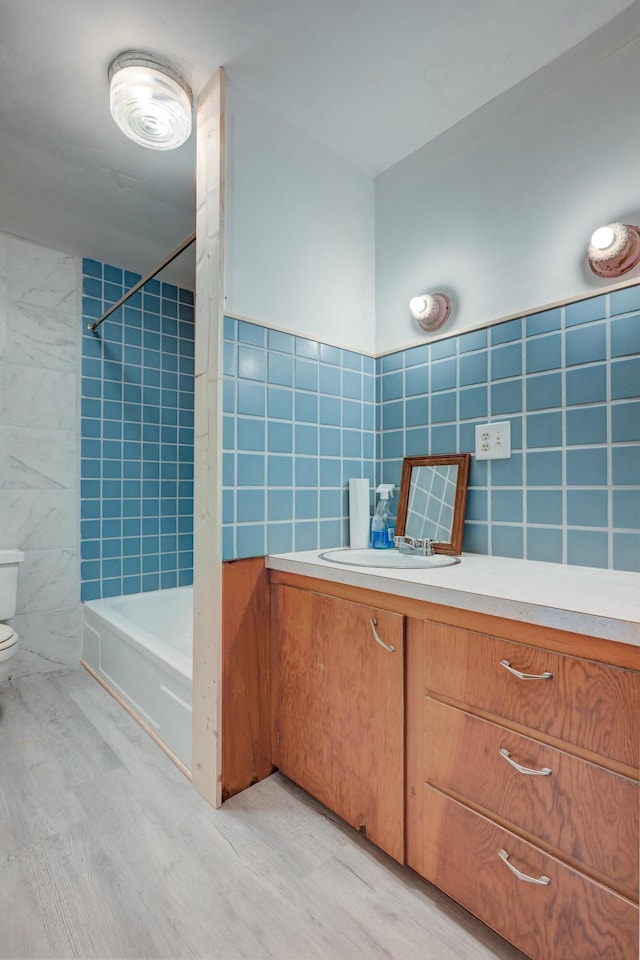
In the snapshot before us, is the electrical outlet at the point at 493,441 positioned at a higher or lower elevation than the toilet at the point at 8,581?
higher

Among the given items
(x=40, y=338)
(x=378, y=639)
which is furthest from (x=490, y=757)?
(x=40, y=338)

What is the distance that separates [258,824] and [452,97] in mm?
2379

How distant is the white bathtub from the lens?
1.74 metres

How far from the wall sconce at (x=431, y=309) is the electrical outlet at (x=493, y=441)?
427 millimetres

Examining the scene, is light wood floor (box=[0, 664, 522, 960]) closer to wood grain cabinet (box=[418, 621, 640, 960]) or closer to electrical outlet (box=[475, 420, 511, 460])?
wood grain cabinet (box=[418, 621, 640, 960])

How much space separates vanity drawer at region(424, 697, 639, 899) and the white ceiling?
182cm

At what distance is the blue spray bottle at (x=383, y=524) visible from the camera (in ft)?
5.89

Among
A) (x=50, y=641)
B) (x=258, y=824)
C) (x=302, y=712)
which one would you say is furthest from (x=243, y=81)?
(x=50, y=641)

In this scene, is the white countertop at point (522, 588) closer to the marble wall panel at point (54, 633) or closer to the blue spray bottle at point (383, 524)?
the blue spray bottle at point (383, 524)

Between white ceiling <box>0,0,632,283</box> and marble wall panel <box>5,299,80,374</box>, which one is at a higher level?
white ceiling <box>0,0,632,283</box>

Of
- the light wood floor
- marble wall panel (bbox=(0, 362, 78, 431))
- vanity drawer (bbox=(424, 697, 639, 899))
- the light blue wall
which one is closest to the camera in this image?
vanity drawer (bbox=(424, 697, 639, 899))

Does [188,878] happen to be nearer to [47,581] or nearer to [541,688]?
[541,688]

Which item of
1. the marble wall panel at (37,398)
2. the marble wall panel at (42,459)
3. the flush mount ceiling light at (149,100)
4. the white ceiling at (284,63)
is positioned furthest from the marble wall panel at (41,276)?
the flush mount ceiling light at (149,100)

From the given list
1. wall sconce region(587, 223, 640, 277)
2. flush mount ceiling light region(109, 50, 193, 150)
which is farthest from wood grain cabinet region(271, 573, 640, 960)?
flush mount ceiling light region(109, 50, 193, 150)
